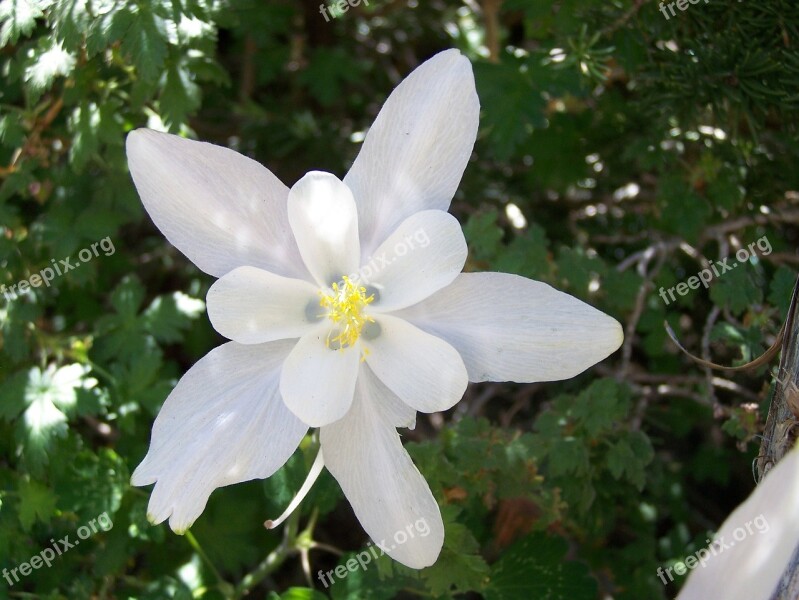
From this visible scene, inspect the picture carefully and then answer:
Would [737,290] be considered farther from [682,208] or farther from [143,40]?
[143,40]

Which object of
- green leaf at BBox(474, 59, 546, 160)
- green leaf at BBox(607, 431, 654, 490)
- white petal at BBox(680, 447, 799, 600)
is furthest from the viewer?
green leaf at BBox(474, 59, 546, 160)

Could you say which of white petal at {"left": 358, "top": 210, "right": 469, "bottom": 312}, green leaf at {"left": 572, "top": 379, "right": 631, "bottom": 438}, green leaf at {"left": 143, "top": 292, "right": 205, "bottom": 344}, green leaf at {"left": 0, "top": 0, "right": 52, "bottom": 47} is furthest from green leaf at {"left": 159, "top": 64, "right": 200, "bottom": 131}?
green leaf at {"left": 572, "top": 379, "right": 631, "bottom": 438}

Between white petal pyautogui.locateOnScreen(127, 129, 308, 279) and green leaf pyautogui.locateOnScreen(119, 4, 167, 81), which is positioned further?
green leaf pyautogui.locateOnScreen(119, 4, 167, 81)

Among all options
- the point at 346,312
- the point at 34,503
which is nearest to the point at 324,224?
the point at 346,312

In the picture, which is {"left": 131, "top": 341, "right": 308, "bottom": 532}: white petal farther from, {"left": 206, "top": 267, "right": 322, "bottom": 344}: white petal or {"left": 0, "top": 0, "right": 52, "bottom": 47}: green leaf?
{"left": 0, "top": 0, "right": 52, "bottom": 47}: green leaf

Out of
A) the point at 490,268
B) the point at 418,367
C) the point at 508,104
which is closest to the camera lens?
the point at 418,367

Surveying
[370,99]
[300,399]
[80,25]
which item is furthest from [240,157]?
[370,99]

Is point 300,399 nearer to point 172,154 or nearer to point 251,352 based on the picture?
point 251,352
